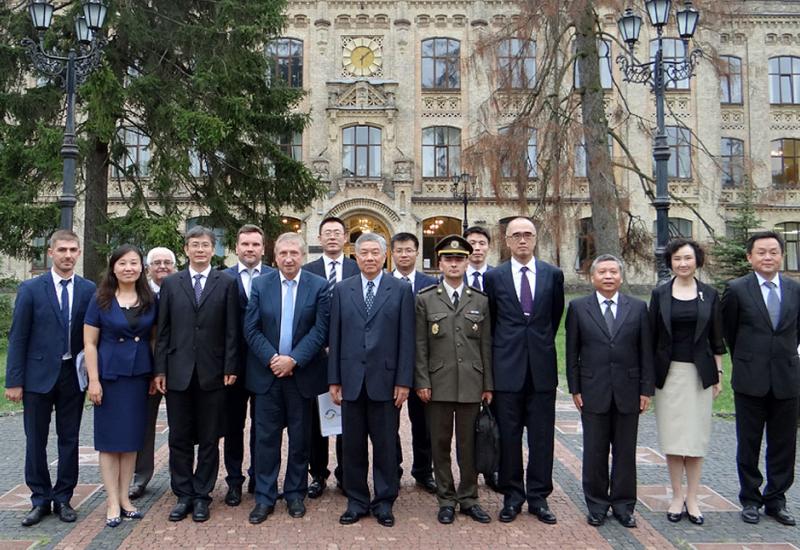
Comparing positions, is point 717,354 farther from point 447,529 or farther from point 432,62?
point 432,62

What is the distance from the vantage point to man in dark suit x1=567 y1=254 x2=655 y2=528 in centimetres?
525

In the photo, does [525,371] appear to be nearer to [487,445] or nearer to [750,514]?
[487,445]

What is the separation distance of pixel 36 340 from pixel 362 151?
2766cm

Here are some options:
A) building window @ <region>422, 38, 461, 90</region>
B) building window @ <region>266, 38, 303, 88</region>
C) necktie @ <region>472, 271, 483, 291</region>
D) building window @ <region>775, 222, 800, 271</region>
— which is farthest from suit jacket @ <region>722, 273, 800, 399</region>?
building window @ <region>775, 222, 800, 271</region>

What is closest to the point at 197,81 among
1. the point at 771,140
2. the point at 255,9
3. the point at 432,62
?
the point at 255,9

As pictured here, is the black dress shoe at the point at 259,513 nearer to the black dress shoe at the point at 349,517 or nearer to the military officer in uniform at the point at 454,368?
the black dress shoe at the point at 349,517

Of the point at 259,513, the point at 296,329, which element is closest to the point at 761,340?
the point at 296,329

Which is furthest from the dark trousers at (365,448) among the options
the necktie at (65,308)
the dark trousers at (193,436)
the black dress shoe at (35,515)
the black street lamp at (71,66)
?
the black street lamp at (71,66)

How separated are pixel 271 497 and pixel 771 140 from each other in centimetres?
3665

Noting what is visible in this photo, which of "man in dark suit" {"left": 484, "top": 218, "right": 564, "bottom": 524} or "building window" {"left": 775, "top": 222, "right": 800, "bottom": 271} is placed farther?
"building window" {"left": 775, "top": 222, "right": 800, "bottom": 271}

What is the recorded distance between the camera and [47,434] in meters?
5.36

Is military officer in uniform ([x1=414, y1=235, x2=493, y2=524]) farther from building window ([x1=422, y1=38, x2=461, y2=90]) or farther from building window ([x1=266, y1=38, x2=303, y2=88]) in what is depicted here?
building window ([x1=266, y1=38, x2=303, y2=88])

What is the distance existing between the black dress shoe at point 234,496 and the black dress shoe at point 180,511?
386 millimetres

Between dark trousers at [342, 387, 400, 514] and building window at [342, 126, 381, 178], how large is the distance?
1068 inches
